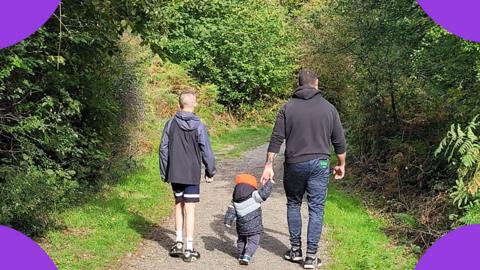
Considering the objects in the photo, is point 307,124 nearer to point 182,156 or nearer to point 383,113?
point 182,156

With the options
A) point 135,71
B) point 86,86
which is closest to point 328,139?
point 86,86

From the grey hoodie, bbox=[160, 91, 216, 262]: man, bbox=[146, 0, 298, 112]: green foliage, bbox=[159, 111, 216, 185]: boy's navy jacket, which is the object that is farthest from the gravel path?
bbox=[146, 0, 298, 112]: green foliage

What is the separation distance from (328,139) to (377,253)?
179 cm

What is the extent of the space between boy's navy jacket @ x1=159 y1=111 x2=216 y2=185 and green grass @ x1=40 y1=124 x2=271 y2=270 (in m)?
1.30

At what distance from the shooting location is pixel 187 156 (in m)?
6.91

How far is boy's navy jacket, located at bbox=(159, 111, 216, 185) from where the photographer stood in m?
6.88

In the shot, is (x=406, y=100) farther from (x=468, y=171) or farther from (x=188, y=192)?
(x=188, y=192)

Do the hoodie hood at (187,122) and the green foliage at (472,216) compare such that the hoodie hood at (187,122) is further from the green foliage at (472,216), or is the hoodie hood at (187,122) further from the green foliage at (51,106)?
the green foliage at (472,216)

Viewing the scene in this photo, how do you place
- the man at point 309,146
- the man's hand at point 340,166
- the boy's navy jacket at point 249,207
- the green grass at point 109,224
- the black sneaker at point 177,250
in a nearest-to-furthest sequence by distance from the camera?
the man at point 309,146 → the man's hand at point 340,166 → the boy's navy jacket at point 249,207 → the green grass at point 109,224 → the black sneaker at point 177,250

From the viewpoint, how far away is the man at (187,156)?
271 inches

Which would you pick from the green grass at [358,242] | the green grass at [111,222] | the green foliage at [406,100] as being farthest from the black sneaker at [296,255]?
the green grass at [111,222]

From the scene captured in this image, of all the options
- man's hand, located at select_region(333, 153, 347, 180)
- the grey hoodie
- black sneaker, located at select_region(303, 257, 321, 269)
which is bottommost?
black sneaker, located at select_region(303, 257, 321, 269)

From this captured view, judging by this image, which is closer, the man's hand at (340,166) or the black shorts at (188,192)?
the man's hand at (340,166)

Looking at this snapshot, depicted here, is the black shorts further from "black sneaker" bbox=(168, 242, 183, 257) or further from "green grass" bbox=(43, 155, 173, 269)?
"green grass" bbox=(43, 155, 173, 269)
